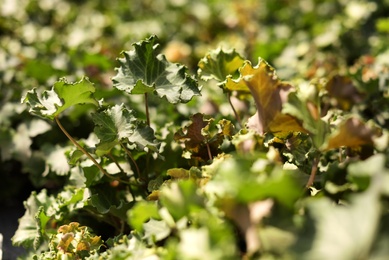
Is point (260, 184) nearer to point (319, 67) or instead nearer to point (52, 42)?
point (319, 67)

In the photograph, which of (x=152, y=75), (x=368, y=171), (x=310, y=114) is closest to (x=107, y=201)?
(x=152, y=75)

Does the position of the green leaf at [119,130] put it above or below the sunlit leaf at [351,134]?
below

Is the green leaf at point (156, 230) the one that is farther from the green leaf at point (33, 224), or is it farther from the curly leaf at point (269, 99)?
the green leaf at point (33, 224)

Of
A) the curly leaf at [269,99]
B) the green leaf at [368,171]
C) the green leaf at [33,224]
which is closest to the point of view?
the green leaf at [368,171]

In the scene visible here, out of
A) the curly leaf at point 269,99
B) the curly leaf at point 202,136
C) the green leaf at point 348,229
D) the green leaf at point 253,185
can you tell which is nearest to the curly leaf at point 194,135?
the curly leaf at point 202,136

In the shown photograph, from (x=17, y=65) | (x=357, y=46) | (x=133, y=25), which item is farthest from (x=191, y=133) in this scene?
(x=133, y=25)

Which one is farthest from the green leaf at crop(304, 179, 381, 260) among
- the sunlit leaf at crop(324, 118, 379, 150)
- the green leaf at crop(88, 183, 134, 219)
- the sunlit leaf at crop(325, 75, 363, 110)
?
the sunlit leaf at crop(325, 75, 363, 110)
